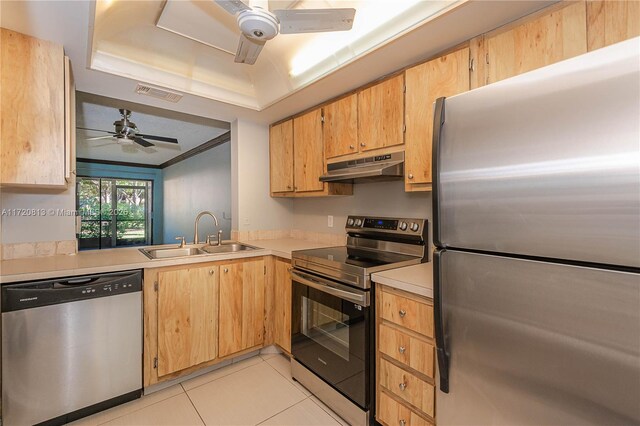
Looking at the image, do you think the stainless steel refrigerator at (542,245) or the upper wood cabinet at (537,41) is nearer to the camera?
the stainless steel refrigerator at (542,245)

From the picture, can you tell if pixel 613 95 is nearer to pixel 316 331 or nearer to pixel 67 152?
pixel 316 331

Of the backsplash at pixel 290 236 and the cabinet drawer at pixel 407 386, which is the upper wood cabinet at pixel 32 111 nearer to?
the backsplash at pixel 290 236

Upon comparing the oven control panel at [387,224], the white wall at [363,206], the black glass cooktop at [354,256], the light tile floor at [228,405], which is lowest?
the light tile floor at [228,405]

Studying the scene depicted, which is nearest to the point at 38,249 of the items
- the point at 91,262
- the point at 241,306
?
the point at 91,262

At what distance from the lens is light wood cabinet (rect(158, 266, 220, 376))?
203cm

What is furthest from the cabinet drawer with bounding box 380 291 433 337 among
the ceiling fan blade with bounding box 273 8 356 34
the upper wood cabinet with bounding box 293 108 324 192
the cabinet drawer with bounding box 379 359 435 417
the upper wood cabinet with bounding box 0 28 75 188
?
the upper wood cabinet with bounding box 0 28 75 188

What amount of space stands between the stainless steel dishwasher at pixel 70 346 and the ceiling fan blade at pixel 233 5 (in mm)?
1698

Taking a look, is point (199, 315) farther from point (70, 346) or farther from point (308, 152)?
point (308, 152)

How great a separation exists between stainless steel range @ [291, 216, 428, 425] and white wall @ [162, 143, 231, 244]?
2312 mm

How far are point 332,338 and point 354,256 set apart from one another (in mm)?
593

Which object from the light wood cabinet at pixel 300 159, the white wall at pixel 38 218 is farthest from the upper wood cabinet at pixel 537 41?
the white wall at pixel 38 218

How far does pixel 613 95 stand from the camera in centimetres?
79

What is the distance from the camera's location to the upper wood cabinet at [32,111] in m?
1.62

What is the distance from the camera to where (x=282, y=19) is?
4.29 ft
